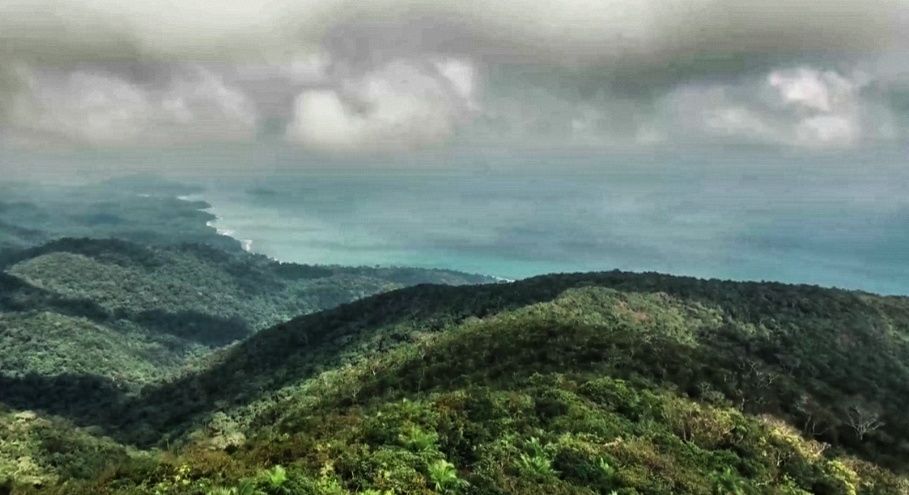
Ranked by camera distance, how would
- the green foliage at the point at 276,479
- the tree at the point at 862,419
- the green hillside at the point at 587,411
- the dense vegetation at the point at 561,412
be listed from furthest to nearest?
the tree at the point at 862,419 < the dense vegetation at the point at 561,412 < the green hillside at the point at 587,411 < the green foliage at the point at 276,479

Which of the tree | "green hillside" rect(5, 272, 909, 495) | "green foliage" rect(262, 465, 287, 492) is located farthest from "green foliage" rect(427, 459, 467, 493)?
the tree

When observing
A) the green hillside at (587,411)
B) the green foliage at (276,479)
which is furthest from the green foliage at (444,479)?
the green foliage at (276,479)

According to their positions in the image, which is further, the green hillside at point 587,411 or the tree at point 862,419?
the tree at point 862,419

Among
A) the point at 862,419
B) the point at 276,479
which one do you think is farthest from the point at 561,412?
the point at 862,419

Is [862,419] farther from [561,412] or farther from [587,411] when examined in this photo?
[561,412]

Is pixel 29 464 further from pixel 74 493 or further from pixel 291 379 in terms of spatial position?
pixel 74 493

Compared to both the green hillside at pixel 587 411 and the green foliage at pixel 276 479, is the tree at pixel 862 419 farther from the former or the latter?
the green foliage at pixel 276 479

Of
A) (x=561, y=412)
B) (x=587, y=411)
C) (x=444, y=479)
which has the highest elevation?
(x=587, y=411)

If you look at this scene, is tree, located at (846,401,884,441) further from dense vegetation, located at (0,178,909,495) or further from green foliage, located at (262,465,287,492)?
green foliage, located at (262,465,287,492)
